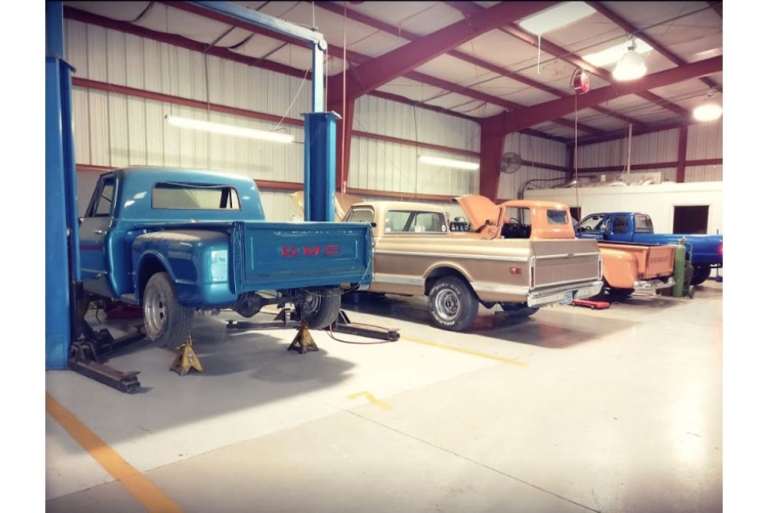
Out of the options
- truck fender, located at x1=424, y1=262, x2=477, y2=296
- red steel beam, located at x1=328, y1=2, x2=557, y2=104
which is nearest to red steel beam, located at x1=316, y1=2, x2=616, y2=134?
red steel beam, located at x1=328, y1=2, x2=557, y2=104

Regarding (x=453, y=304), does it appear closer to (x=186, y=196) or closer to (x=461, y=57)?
(x=186, y=196)

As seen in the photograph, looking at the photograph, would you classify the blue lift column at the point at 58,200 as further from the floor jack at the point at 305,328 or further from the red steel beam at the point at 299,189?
the red steel beam at the point at 299,189

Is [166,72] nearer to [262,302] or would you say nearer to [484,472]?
[262,302]

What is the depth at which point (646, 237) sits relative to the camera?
35.1 ft

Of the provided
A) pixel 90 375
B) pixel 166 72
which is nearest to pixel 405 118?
pixel 166 72

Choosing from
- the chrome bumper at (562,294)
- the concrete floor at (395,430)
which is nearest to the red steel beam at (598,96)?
the chrome bumper at (562,294)

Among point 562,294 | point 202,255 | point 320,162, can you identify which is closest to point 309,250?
point 202,255

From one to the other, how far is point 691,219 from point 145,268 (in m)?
17.0

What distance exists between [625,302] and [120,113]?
11.4 m

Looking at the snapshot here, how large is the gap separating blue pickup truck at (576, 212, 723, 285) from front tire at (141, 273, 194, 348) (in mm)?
9338

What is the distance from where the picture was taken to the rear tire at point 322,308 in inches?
183

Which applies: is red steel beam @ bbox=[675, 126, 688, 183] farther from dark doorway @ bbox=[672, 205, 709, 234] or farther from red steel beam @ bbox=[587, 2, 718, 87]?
red steel beam @ bbox=[587, 2, 718, 87]

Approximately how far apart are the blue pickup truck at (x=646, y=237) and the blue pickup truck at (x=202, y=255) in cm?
818
